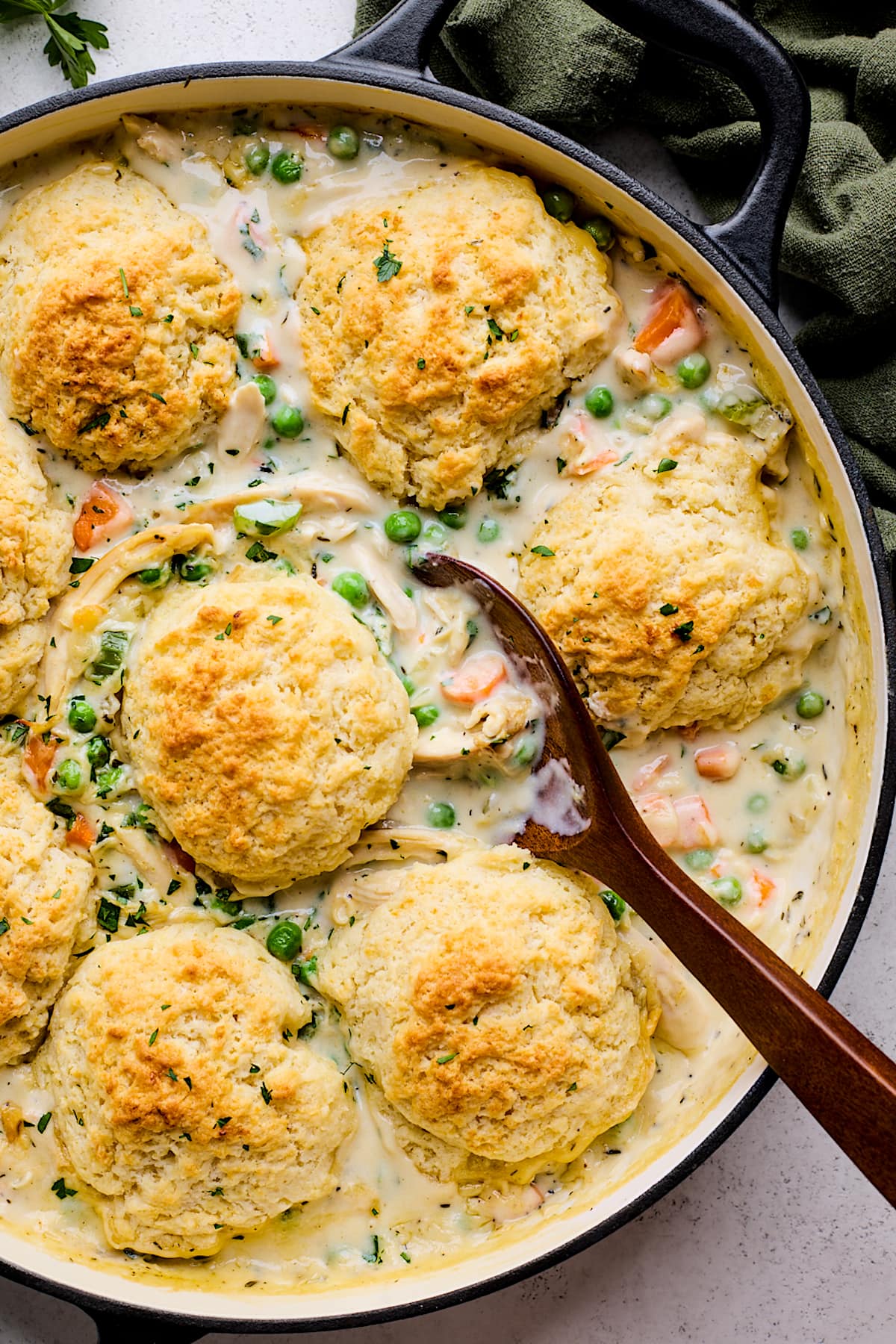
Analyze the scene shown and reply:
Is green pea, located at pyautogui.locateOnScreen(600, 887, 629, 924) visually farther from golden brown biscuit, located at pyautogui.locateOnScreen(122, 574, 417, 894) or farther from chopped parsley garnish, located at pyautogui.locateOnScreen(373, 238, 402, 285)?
chopped parsley garnish, located at pyautogui.locateOnScreen(373, 238, 402, 285)

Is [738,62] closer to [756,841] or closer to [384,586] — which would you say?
[384,586]

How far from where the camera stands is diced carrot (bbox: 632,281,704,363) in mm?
3322

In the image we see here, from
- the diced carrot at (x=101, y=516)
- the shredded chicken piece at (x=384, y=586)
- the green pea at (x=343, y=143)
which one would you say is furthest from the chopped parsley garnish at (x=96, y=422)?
the green pea at (x=343, y=143)

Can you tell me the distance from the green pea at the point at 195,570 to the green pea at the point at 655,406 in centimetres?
127

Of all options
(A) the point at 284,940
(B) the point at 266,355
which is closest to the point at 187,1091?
(A) the point at 284,940

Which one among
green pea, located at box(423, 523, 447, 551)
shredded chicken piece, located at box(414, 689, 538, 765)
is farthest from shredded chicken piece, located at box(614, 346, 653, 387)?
shredded chicken piece, located at box(414, 689, 538, 765)

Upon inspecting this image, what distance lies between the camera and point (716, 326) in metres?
3.34

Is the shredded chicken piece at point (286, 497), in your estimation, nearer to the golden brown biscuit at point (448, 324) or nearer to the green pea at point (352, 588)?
the golden brown biscuit at point (448, 324)

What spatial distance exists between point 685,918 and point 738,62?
2.08 m

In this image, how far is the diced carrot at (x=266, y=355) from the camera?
10.8ft

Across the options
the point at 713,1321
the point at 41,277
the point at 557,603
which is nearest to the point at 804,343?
the point at 557,603

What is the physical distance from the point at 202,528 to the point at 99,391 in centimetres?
44

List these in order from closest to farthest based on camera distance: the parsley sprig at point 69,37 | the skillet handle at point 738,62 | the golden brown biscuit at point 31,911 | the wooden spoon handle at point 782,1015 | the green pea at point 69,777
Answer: the wooden spoon handle at point 782,1015, the skillet handle at point 738,62, the golden brown biscuit at point 31,911, the green pea at point 69,777, the parsley sprig at point 69,37

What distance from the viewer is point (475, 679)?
3.29 meters
